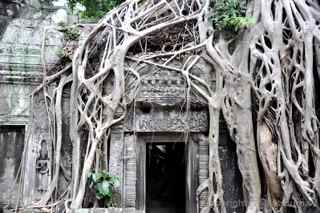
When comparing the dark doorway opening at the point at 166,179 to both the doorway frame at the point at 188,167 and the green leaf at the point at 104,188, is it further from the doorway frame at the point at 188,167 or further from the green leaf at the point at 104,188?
the green leaf at the point at 104,188

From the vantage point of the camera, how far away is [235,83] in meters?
4.31

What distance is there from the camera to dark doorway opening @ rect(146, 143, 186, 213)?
692 cm

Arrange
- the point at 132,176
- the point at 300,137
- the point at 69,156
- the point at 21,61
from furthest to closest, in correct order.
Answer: the point at 21,61 → the point at 69,156 → the point at 132,176 → the point at 300,137

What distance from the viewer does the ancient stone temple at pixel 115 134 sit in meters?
4.38

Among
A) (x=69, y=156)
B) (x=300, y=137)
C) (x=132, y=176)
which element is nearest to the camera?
(x=300, y=137)

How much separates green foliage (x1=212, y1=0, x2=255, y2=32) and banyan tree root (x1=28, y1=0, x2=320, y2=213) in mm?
97

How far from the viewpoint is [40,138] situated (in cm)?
468

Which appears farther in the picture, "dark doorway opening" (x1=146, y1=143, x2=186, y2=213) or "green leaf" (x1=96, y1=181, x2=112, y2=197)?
"dark doorway opening" (x1=146, y1=143, x2=186, y2=213)

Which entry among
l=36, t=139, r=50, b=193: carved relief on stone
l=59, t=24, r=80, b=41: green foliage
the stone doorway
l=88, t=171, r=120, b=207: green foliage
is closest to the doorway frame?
l=88, t=171, r=120, b=207: green foliage

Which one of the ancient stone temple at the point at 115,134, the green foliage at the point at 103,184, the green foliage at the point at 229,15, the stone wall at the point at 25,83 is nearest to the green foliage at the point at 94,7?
the stone wall at the point at 25,83

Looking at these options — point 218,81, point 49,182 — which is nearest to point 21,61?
point 49,182

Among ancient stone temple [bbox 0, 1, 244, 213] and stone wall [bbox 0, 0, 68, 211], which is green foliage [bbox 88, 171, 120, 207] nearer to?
ancient stone temple [bbox 0, 1, 244, 213]

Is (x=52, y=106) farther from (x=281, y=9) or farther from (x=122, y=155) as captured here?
(x=281, y=9)

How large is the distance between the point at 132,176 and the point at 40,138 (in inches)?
50.8
